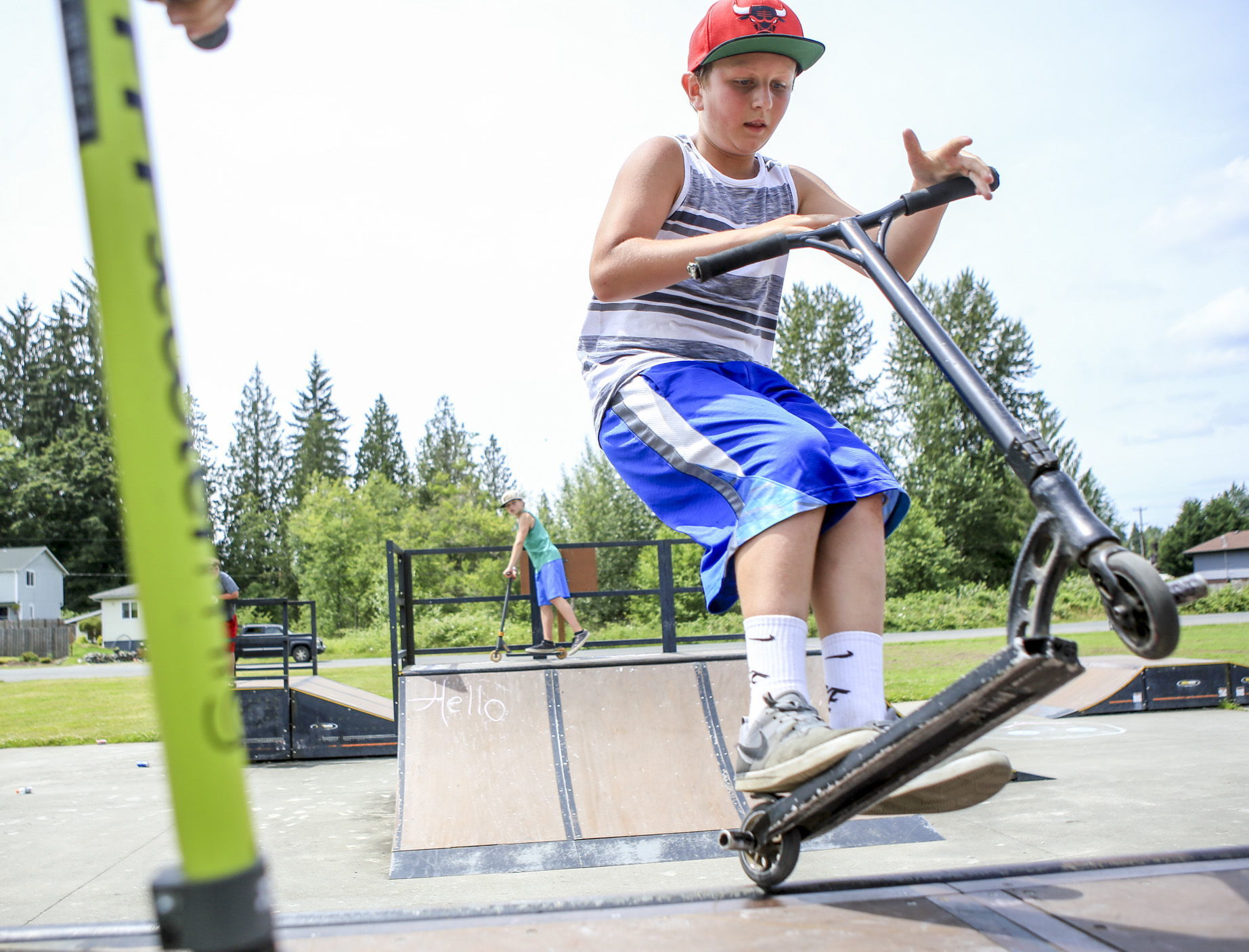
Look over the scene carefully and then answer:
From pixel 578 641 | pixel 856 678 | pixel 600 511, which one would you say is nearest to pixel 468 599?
pixel 578 641

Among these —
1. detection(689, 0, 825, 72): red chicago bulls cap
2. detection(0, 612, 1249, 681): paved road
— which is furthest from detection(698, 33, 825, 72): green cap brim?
detection(0, 612, 1249, 681): paved road

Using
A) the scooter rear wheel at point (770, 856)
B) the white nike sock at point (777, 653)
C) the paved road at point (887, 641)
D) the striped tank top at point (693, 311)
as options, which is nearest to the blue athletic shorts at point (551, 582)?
the striped tank top at point (693, 311)

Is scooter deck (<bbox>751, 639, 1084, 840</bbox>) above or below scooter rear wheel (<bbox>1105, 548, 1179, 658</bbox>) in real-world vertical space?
below

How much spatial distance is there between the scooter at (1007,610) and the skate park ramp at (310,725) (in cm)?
769

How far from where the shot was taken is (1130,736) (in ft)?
26.9

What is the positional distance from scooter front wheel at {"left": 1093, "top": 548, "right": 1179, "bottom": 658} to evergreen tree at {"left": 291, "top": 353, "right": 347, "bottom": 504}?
7493 cm

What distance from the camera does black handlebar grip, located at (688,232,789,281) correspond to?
1.99 meters

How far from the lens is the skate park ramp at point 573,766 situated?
14.7 ft

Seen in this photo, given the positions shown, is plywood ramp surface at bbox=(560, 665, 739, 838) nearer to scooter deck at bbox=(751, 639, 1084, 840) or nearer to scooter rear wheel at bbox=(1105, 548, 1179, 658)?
scooter deck at bbox=(751, 639, 1084, 840)

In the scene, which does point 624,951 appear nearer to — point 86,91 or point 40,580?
point 86,91

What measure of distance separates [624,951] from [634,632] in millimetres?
24497

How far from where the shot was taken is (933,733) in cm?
166

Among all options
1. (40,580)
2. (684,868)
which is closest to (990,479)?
(684,868)

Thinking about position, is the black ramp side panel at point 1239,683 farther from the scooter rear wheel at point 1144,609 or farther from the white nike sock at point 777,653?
the scooter rear wheel at point 1144,609
